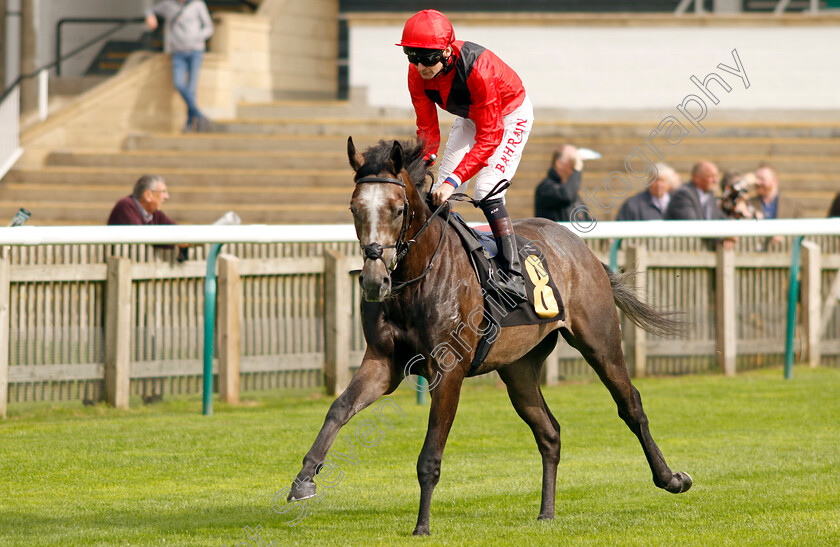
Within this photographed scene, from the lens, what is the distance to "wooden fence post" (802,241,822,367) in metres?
11.6

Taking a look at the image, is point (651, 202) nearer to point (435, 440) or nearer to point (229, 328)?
point (229, 328)

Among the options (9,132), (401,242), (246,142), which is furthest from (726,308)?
(9,132)

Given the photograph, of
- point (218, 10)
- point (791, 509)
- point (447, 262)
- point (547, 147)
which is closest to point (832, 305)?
point (547, 147)

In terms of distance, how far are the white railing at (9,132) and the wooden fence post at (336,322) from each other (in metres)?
7.95

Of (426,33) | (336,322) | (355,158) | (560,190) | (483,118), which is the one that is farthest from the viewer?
(560,190)

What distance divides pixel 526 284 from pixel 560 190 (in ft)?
16.1

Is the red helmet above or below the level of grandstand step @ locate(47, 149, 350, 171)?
above

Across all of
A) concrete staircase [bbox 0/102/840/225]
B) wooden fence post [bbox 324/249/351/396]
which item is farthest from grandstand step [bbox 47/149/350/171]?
wooden fence post [bbox 324/249/351/396]

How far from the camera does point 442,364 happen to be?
554 centimetres

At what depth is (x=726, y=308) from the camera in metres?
11.4

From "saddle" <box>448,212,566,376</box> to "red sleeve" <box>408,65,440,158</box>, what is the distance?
0.37 m

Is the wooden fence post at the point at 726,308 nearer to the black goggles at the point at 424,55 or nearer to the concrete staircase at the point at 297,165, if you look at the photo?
the concrete staircase at the point at 297,165

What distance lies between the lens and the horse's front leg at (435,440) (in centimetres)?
542

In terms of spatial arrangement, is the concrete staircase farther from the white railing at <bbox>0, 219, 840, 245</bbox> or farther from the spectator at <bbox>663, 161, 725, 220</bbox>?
the white railing at <bbox>0, 219, 840, 245</bbox>
